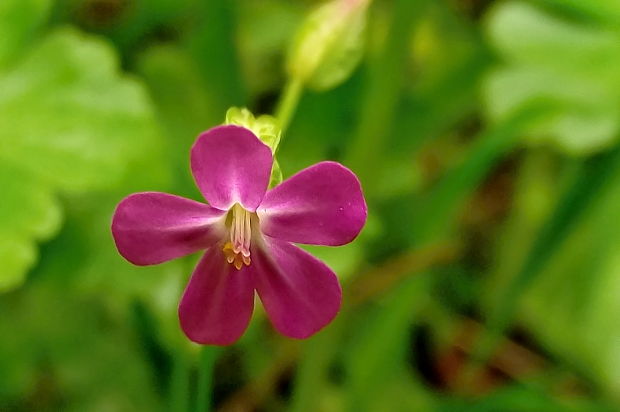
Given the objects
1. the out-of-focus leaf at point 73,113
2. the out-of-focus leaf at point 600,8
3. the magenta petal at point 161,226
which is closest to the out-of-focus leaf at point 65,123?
the out-of-focus leaf at point 73,113

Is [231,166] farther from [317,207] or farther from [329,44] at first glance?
[329,44]

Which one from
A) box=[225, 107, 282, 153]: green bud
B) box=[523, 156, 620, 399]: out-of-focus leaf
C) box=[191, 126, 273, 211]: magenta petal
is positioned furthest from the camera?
box=[523, 156, 620, 399]: out-of-focus leaf

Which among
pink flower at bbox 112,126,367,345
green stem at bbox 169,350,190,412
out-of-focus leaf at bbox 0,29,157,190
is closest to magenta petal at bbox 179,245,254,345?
pink flower at bbox 112,126,367,345

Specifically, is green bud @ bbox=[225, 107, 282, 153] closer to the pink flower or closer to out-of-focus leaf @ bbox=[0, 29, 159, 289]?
the pink flower

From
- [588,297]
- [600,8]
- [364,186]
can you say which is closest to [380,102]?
[364,186]

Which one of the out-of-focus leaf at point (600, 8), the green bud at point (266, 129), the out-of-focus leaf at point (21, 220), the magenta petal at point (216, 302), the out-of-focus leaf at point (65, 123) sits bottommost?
the out-of-focus leaf at point (21, 220)

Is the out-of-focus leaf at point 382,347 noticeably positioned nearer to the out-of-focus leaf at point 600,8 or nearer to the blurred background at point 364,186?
the blurred background at point 364,186

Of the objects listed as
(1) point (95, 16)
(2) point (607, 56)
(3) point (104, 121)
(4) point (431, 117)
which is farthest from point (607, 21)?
(1) point (95, 16)

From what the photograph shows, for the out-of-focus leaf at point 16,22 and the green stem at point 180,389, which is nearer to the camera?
the green stem at point 180,389

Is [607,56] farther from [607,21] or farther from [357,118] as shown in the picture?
[357,118]
